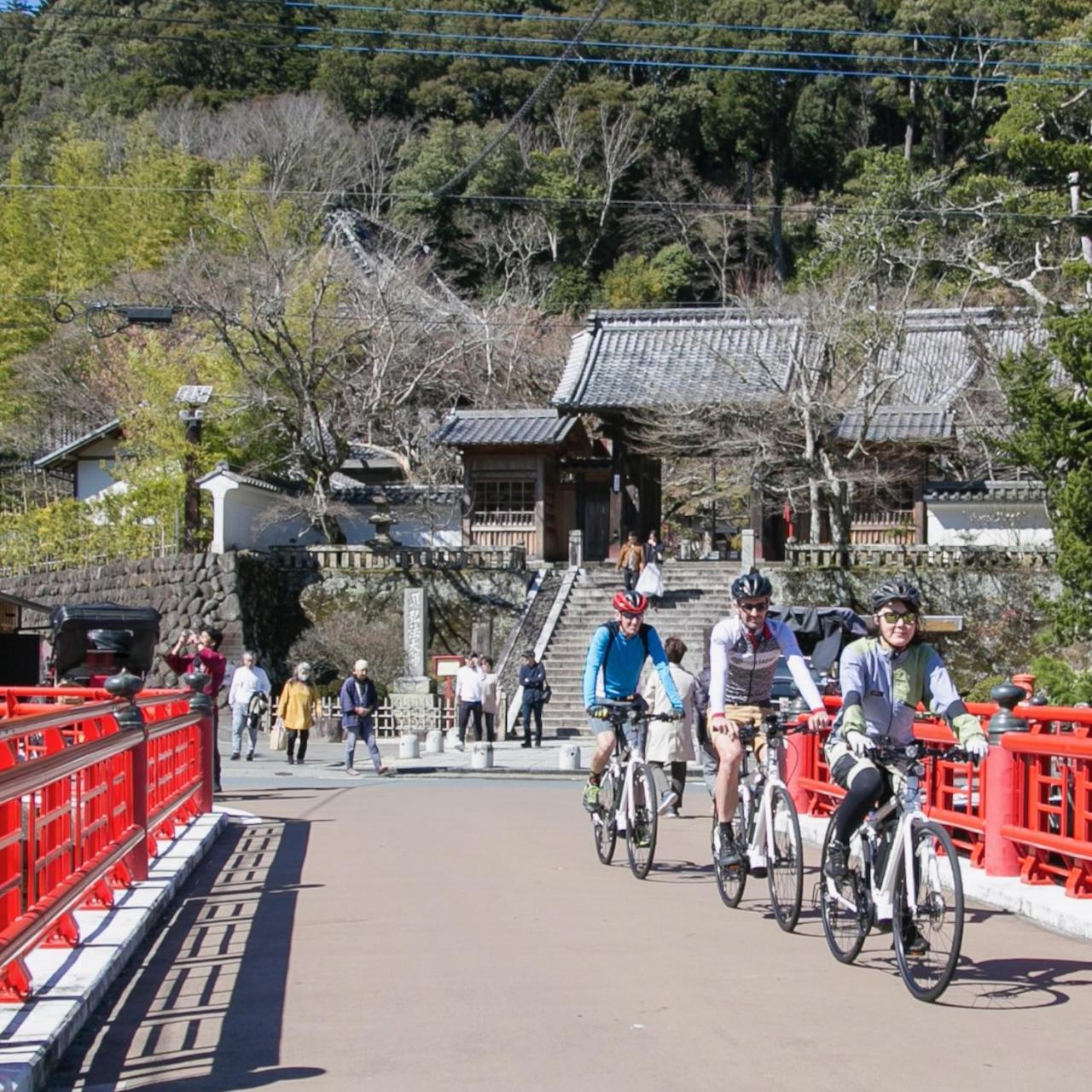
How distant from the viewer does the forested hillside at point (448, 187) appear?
125 feet

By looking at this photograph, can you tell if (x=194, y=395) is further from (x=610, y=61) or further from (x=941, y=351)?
(x=610, y=61)

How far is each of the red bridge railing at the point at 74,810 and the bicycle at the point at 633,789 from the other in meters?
2.93

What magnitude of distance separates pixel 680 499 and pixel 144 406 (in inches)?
651

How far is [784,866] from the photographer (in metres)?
7.84

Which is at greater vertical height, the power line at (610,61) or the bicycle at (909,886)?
the power line at (610,61)

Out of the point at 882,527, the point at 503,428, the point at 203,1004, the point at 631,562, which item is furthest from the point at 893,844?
the point at 503,428

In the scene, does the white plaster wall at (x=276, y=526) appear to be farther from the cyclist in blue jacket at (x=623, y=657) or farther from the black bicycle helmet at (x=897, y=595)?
the black bicycle helmet at (x=897, y=595)

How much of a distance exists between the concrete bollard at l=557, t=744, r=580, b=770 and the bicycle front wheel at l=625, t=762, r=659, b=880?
38.6 feet

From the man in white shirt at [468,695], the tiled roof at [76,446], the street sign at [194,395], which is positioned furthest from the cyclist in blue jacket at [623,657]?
the tiled roof at [76,446]

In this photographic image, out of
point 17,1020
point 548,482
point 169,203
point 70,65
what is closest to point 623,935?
point 17,1020

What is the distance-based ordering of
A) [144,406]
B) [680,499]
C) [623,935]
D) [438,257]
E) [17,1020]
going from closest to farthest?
1. [17,1020]
2. [623,935]
3. [144,406]
4. [680,499]
5. [438,257]

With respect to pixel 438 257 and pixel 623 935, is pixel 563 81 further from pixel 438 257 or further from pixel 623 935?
pixel 623 935

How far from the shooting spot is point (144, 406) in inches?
1548

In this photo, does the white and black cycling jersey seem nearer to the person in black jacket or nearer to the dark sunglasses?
the dark sunglasses
